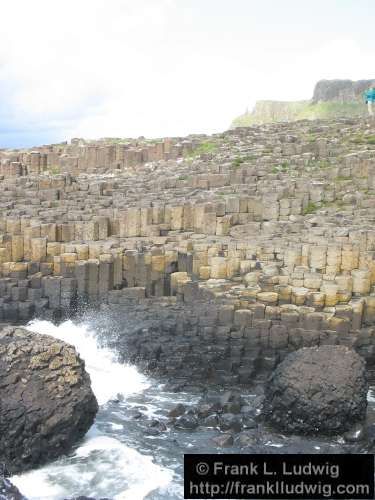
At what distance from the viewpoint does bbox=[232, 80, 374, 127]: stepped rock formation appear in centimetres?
5331

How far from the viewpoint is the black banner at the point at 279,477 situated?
11.3m

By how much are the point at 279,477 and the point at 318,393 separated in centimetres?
251

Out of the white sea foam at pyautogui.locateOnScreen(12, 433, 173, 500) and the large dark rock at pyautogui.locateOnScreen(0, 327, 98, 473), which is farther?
the large dark rock at pyautogui.locateOnScreen(0, 327, 98, 473)

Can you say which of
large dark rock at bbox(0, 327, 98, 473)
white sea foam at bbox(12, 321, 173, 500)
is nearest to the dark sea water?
white sea foam at bbox(12, 321, 173, 500)

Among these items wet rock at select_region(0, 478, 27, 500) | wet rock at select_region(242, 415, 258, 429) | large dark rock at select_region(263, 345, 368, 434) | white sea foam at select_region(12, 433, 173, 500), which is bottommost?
white sea foam at select_region(12, 433, 173, 500)

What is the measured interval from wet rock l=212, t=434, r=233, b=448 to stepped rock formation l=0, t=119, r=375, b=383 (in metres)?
3.24

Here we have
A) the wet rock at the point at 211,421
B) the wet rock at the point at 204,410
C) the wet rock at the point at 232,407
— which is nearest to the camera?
the wet rock at the point at 211,421

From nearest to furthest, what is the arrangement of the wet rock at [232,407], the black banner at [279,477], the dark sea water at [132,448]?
the black banner at [279,477], the dark sea water at [132,448], the wet rock at [232,407]

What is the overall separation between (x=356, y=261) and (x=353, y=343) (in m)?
2.74

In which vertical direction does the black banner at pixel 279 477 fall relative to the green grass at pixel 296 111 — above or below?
below

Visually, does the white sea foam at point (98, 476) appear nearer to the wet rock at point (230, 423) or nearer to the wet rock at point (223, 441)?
the wet rock at point (223, 441)

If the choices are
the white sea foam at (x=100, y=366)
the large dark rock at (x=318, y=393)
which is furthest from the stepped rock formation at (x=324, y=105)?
the large dark rock at (x=318, y=393)

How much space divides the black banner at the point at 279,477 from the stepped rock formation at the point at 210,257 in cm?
436

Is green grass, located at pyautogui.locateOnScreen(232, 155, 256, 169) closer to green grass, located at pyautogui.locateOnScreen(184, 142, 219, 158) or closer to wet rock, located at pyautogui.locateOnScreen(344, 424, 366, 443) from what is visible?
green grass, located at pyautogui.locateOnScreen(184, 142, 219, 158)
